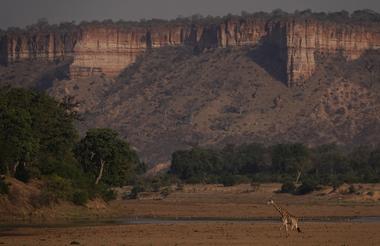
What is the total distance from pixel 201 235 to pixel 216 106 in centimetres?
12631

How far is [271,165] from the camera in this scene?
137 meters

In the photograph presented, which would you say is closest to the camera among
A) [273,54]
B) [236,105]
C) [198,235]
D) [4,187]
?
[198,235]

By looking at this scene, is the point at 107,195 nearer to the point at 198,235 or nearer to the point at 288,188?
the point at 198,235

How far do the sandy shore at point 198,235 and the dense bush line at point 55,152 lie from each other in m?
10.7

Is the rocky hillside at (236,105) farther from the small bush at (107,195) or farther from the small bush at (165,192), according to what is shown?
the small bush at (107,195)

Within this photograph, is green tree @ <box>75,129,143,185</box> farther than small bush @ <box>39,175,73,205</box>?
Yes

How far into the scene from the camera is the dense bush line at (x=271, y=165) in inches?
4985

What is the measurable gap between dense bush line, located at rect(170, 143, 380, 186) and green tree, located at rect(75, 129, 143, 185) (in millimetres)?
35356

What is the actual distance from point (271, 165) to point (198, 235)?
78819 millimetres

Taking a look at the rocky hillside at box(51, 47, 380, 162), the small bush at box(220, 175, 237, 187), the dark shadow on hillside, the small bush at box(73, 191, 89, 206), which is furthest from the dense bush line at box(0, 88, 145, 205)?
the dark shadow on hillside

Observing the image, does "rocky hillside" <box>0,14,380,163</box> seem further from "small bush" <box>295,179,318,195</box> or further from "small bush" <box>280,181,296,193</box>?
"small bush" <box>295,179,318,195</box>

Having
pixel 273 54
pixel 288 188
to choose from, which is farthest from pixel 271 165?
pixel 273 54

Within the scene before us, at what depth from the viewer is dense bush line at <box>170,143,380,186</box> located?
126625mm

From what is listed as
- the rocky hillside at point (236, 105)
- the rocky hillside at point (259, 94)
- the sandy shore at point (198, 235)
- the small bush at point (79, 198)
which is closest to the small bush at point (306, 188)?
the small bush at point (79, 198)
